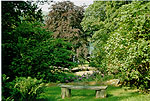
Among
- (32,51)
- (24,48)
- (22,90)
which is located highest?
(24,48)

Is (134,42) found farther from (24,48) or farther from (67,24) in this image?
(67,24)

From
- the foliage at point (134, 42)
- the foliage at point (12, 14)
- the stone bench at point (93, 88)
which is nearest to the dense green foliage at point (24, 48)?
the foliage at point (12, 14)

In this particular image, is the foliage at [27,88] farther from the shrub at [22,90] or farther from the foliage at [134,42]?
the foliage at [134,42]

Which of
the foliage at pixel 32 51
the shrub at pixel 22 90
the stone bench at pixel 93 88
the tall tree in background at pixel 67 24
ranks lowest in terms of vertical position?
the stone bench at pixel 93 88

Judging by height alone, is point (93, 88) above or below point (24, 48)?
below

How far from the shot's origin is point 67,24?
16203mm

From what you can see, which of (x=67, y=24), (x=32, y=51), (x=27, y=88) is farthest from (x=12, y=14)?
(x=67, y=24)

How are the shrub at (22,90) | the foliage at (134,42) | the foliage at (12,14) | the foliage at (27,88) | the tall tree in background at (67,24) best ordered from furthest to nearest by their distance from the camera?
the tall tree in background at (67,24)
the foliage at (134,42)
the foliage at (27,88)
the shrub at (22,90)
the foliage at (12,14)

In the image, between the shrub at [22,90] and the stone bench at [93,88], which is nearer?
the shrub at [22,90]

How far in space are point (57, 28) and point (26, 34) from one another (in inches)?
355

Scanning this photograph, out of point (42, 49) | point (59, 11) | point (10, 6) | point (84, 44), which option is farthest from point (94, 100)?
point (59, 11)

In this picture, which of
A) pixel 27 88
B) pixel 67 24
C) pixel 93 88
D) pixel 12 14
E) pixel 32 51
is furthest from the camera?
pixel 67 24

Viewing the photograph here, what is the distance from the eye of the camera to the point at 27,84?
16.2ft

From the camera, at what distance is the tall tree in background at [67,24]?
15859mm
